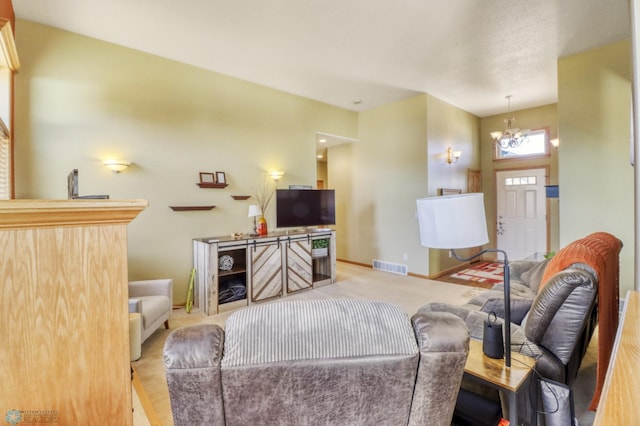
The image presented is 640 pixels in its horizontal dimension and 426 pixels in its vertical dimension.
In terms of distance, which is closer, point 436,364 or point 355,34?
point 436,364

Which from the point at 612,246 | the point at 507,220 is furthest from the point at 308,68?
→ the point at 507,220

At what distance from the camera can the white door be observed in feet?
19.1

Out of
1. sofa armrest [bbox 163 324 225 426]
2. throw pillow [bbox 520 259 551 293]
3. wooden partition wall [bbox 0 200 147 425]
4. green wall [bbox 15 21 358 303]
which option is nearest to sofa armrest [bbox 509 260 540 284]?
throw pillow [bbox 520 259 551 293]

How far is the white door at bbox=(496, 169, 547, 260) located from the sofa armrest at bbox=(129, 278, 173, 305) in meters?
6.58

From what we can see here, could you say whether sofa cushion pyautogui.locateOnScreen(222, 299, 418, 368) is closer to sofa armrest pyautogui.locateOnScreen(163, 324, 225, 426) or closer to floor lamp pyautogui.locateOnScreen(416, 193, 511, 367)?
sofa armrest pyautogui.locateOnScreen(163, 324, 225, 426)

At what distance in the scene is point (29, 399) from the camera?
1.74ft

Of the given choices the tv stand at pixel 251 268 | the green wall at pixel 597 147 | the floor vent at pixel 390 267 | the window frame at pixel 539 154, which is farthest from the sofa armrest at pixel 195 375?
the window frame at pixel 539 154

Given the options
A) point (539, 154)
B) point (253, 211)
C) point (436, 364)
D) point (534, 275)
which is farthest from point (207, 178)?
point (539, 154)

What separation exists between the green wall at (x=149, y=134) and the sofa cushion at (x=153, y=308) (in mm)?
824

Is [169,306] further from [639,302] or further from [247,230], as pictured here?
[639,302]

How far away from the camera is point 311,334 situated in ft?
2.22

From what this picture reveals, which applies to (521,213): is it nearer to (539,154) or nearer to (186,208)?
(539,154)

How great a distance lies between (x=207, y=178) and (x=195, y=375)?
12.2ft

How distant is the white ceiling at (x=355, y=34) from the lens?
274cm
